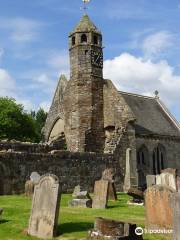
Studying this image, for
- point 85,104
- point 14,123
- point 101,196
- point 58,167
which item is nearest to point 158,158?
point 85,104

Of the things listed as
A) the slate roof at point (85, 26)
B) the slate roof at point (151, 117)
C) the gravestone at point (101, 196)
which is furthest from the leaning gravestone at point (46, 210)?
the slate roof at point (85, 26)

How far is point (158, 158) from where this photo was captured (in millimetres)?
39281

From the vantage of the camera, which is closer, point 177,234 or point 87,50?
point 177,234

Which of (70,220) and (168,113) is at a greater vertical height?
(168,113)

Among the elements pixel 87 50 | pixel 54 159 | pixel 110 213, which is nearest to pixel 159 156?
pixel 87 50

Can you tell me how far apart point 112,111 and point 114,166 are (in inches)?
229

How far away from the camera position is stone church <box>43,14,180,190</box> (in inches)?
1395

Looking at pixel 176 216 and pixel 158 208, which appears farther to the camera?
pixel 158 208

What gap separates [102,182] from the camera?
18328mm

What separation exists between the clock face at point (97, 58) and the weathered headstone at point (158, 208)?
25.7m

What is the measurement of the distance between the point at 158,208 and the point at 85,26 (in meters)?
27.8

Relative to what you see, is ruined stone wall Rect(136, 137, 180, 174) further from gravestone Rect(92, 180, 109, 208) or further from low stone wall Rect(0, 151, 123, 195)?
gravestone Rect(92, 180, 109, 208)

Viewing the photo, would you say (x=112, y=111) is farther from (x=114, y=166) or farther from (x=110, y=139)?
(x=114, y=166)

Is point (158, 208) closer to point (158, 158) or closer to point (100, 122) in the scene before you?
point (100, 122)
